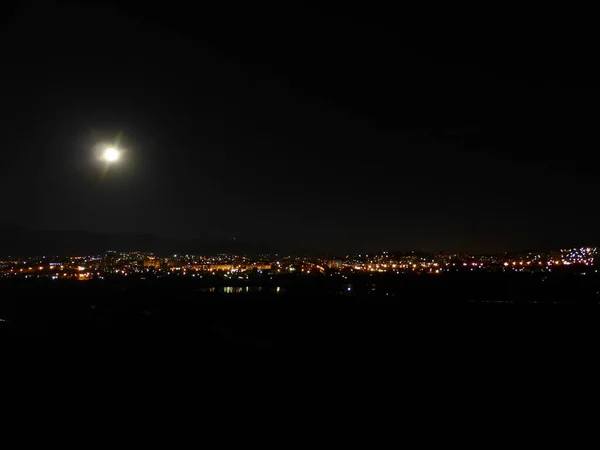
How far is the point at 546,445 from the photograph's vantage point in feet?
20.5

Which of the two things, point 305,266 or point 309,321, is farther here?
point 305,266

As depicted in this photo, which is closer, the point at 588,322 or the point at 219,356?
A: the point at 219,356

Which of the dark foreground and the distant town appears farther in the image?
the distant town

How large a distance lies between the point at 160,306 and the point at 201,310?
2704mm

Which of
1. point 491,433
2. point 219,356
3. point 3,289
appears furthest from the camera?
point 3,289

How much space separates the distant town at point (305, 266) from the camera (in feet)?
203

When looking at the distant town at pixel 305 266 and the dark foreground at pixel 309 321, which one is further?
the distant town at pixel 305 266

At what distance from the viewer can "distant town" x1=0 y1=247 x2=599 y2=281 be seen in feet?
203

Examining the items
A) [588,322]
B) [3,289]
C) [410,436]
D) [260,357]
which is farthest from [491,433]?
[3,289]

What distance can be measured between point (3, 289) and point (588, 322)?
3443cm

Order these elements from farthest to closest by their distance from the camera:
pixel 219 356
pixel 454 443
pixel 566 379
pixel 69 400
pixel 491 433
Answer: pixel 219 356
pixel 566 379
pixel 69 400
pixel 491 433
pixel 454 443

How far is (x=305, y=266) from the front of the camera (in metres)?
87.9

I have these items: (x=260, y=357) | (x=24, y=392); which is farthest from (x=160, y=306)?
(x=24, y=392)

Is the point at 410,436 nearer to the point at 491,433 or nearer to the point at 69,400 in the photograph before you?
the point at 491,433
